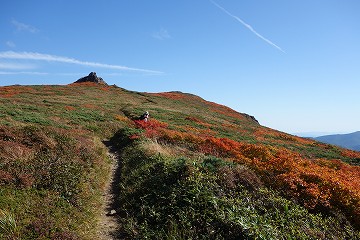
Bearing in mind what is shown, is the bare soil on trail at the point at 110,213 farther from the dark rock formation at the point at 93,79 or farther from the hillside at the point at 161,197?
the dark rock formation at the point at 93,79

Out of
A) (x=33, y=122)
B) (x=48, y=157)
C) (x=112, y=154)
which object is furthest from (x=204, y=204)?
(x=33, y=122)

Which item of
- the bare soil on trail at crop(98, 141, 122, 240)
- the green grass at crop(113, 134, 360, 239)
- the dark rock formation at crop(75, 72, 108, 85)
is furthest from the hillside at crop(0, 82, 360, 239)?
the dark rock formation at crop(75, 72, 108, 85)

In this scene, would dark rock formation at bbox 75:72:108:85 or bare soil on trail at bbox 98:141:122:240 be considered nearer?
bare soil on trail at bbox 98:141:122:240

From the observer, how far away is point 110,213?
12219mm

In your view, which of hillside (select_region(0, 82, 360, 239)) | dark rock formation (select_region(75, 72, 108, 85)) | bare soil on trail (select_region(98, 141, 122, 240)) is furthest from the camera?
dark rock formation (select_region(75, 72, 108, 85))

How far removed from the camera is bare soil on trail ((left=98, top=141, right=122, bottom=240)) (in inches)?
416

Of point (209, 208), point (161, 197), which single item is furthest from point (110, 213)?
point (209, 208)

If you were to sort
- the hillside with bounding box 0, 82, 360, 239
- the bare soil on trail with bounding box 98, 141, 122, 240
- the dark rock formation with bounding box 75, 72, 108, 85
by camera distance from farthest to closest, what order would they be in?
the dark rock formation with bounding box 75, 72, 108, 85 → the bare soil on trail with bounding box 98, 141, 122, 240 → the hillside with bounding box 0, 82, 360, 239

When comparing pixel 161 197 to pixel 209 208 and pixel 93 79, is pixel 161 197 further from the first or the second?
pixel 93 79

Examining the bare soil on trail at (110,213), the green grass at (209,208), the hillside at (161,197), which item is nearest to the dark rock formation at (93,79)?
the hillside at (161,197)

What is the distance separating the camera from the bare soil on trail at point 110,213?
10555 mm

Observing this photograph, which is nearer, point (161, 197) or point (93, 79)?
point (161, 197)

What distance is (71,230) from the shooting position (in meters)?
9.73

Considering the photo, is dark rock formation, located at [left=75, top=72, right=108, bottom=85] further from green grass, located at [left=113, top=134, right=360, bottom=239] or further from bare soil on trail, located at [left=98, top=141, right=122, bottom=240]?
green grass, located at [left=113, top=134, right=360, bottom=239]
